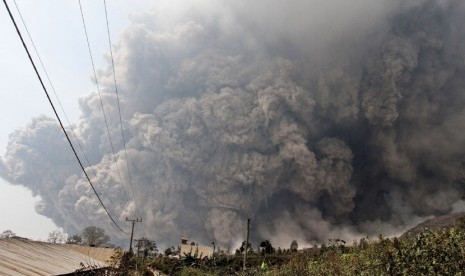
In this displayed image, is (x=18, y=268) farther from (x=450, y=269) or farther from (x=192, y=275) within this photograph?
(x=192, y=275)

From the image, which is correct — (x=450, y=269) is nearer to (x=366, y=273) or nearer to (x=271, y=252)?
(x=366, y=273)

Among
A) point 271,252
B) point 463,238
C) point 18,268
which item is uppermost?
point 271,252

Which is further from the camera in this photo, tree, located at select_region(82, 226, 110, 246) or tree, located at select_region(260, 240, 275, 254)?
tree, located at select_region(82, 226, 110, 246)

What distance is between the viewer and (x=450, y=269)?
970 cm

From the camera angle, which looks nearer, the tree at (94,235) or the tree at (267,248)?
the tree at (267,248)

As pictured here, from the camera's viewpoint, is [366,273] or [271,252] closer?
[366,273]

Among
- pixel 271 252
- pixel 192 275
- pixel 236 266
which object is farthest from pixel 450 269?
pixel 271 252

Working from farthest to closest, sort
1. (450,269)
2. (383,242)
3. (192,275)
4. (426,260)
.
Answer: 1. (192,275)
2. (383,242)
3. (426,260)
4. (450,269)

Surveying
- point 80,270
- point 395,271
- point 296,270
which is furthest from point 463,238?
point 80,270

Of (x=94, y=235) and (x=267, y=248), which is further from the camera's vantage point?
(x=94, y=235)

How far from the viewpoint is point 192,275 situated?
35.6 meters

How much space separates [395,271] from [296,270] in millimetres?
8586

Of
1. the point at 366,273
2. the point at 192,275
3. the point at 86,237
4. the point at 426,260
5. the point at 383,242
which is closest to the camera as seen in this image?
the point at 426,260

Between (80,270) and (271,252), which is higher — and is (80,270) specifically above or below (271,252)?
below
